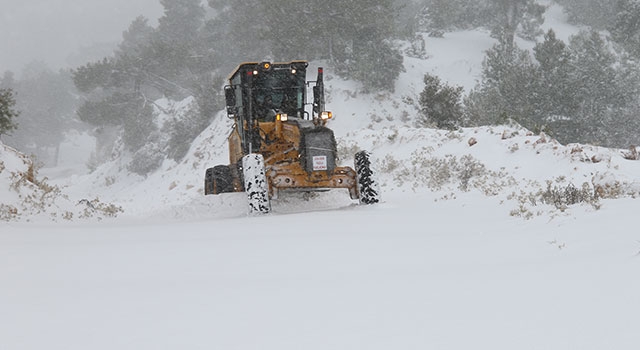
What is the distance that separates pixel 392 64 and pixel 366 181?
833 inches

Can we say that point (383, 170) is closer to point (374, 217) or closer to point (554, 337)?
point (374, 217)

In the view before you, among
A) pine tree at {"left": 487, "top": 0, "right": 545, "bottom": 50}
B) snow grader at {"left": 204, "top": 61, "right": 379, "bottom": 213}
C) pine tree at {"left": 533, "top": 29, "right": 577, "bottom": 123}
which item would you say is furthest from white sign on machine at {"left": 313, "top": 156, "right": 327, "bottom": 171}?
pine tree at {"left": 487, "top": 0, "right": 545, "bottom": 50}

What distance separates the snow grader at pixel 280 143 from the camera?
847 centimetres

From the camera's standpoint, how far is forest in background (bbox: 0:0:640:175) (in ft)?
78.6

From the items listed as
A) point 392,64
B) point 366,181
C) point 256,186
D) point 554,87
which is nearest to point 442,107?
point 554,87

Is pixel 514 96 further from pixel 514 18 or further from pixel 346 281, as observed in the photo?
pixel 346 281

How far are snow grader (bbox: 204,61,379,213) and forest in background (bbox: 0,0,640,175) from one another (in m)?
4.67

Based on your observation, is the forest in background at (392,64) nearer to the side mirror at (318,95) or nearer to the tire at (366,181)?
the side mirror at (318,95)

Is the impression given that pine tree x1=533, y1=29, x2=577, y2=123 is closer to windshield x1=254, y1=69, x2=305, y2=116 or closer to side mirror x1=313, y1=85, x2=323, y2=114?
windshield x1=254, y1=69, x2=305, y2=116

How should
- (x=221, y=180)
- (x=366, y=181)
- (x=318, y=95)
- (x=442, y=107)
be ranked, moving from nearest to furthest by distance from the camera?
(x=366, y=181) < (x=318, y=95) < (x=221, y=180) < (x=442, y=107)

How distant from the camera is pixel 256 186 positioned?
8266 millimetres

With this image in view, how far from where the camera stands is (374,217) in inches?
255

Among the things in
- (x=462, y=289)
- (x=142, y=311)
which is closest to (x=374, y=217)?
(x=462, y=289)

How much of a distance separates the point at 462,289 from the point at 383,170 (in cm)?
1229
